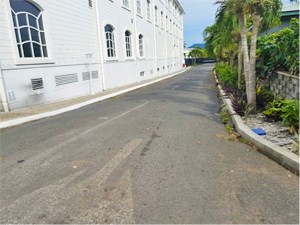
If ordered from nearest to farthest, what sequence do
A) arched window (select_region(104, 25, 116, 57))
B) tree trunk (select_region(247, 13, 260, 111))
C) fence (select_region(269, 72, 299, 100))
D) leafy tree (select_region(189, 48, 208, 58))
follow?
fence (select_region(269, 72, 299, 100)), tree trunk (select_region(247, 13, 260, 111)), arched window (select_region(104, 25, 116, 57)), leafy tree (select_region(189, 48, 208, 58))

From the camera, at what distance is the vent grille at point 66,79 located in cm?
1170

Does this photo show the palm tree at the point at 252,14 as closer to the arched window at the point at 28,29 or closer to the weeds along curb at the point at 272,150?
the weeds along curb at the point at 272,150

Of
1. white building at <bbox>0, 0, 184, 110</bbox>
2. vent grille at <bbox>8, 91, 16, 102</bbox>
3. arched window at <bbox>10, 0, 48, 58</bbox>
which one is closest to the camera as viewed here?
vent grille at <bbox>8, 91, 16, 102</bbox>

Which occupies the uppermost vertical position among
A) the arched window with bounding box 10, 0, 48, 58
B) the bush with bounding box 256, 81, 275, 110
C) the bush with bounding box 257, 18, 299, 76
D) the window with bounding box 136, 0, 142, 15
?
the window with bounding box 136, 0, 142, 15

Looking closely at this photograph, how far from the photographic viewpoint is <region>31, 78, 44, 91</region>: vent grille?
10164 millimetres

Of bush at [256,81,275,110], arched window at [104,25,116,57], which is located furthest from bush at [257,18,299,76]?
arched window at [104,25,116,57]

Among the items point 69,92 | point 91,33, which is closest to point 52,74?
point 69,92

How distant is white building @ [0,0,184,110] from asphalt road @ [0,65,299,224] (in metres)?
4.33

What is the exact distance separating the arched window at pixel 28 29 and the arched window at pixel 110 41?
6.79 metres

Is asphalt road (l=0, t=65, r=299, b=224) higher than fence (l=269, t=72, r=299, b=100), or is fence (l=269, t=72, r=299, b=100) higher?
fence (l=269, t=72, r=299, b=100)

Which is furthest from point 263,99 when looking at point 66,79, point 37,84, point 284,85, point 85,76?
point 85,76

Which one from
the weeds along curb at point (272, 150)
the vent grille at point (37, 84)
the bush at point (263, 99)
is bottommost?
→ the weeds along curb at point (272, 150)

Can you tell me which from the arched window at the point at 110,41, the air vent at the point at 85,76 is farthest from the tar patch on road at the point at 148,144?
the arched window at the point at 110,41

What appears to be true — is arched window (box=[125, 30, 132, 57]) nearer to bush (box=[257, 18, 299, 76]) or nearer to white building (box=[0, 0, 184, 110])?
white building (box=[0, 0, 184, 110])
